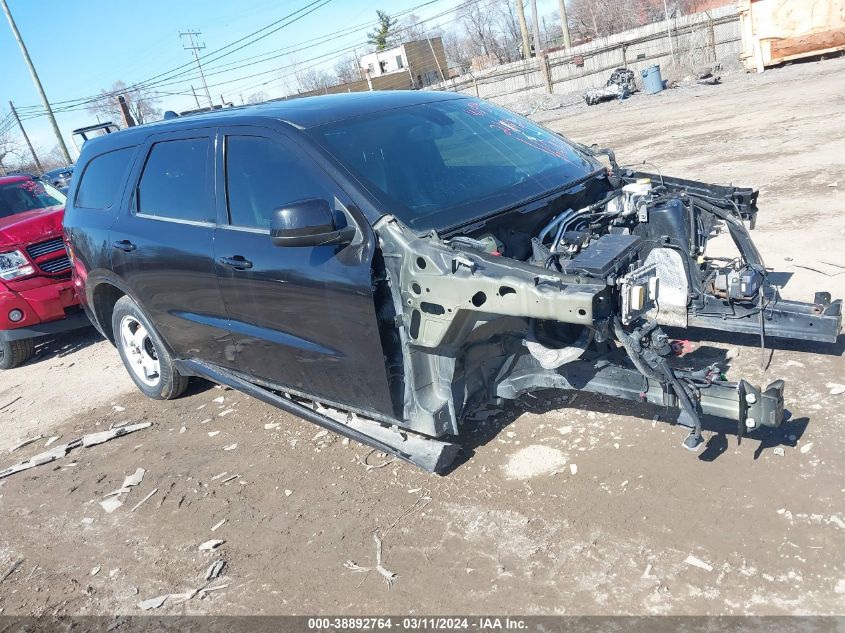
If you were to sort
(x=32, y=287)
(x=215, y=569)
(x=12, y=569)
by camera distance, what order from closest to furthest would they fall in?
(x=215, y=569)
(x=12, y=569)
(x=32, y=287)

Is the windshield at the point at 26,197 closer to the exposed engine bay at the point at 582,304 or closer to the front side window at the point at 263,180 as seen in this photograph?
the front side window at the point at 263,180

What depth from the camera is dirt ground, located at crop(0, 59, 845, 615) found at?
9.20 ft

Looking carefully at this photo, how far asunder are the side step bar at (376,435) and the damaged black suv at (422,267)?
0.5 inches

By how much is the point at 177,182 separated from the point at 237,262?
912mm

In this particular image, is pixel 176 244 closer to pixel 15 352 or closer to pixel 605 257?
pixel 605 257

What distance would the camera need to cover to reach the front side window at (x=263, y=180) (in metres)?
3.62

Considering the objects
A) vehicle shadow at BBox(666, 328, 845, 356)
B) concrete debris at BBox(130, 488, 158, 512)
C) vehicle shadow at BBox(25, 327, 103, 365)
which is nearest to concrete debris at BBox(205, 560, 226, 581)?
concrete debris at BBox(130, 488, 158, 512)

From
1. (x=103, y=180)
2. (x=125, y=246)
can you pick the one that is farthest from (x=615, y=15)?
(x=125, y=246)

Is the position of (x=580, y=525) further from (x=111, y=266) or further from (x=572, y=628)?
(x=111, y=266)

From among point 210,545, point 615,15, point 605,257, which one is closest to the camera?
point 605,257

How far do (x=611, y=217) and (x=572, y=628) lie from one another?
2308 mm

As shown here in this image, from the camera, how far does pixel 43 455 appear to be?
502 centimetres

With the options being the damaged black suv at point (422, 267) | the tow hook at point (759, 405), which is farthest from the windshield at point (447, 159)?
the tow hook at point (759, 405)

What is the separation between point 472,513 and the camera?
135 inches
